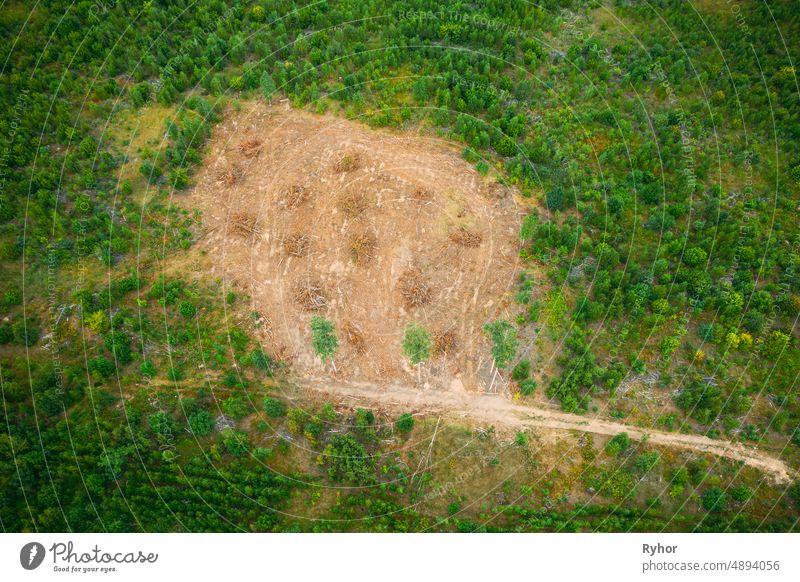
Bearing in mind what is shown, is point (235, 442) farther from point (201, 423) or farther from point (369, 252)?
point (369, 252)

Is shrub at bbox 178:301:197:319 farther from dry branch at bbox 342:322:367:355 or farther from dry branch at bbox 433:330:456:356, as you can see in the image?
dry branch at bbox 433:330:456:356

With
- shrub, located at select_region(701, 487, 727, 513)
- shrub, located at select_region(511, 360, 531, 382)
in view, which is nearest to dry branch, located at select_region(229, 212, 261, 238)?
shrub, located at select_region(511, 360, 531, 382)

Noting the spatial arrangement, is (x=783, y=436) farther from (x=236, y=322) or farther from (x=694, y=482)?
(x=236, y=322)

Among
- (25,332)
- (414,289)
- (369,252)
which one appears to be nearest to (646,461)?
(414,289)

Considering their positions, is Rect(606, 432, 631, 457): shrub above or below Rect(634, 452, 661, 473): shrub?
above

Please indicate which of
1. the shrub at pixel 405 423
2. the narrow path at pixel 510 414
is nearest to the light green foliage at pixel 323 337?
the narrow path at pixel 510 414

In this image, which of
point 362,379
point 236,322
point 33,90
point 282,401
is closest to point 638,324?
point 362,379
